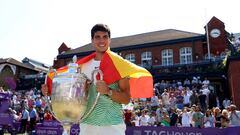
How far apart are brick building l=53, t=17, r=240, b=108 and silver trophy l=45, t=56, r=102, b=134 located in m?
29.0

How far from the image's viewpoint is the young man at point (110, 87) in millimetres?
3242

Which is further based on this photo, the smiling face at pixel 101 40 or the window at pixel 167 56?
the window at pixel 167 56

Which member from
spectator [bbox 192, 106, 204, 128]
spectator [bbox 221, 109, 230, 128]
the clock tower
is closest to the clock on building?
the clock tower

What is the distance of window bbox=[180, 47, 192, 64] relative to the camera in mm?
41603

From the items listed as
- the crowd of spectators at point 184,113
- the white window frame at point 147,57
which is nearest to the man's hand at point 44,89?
the crowd of spectators at point 184,113

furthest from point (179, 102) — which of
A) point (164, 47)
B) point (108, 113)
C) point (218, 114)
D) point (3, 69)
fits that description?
point (3, 69)

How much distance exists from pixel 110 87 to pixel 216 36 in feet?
128

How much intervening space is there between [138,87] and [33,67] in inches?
2350

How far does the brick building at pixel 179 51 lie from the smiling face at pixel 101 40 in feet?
93.7

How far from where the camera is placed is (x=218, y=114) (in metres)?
15.1

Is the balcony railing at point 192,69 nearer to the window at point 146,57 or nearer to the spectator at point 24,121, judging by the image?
the window at point 146,57

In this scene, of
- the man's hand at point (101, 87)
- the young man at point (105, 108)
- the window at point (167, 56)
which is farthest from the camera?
the window at point (167, 56)

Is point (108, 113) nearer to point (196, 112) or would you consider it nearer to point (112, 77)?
point (112, 77)

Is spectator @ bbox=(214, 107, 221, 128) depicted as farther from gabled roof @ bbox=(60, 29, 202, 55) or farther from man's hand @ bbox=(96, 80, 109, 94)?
gabled roof @ bbox=(60, 29, 202, 55)
